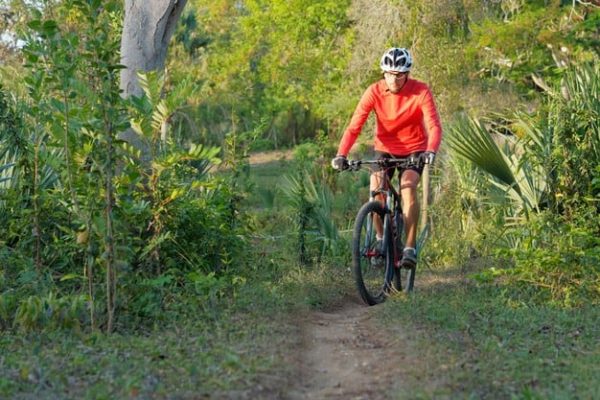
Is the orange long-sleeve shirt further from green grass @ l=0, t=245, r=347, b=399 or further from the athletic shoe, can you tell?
green grass @ l=0, t=245, r=347, b=399

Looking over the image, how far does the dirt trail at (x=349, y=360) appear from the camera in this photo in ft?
20.3

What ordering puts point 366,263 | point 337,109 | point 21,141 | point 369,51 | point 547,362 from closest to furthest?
point 547,362 → point 21,141 → point 366,263 → point 369,51 → point 337,109

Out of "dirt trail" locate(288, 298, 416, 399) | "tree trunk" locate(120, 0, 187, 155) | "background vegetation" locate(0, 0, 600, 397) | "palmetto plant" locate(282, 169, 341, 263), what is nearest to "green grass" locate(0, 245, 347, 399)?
"background vegetation" locate(0, 0, 600, 397)

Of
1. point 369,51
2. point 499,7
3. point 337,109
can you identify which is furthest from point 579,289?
point 337,109

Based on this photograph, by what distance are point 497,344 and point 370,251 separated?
2.50 m

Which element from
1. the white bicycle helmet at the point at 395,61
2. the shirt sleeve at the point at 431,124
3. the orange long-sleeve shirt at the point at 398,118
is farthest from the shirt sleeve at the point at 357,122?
the shirt sleeve at the point at 431,124

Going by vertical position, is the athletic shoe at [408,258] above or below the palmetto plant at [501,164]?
below

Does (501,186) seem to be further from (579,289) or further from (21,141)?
(21,141)

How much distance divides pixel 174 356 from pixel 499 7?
18099 mm

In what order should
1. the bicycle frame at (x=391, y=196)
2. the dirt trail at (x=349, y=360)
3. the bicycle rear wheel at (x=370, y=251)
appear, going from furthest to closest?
the bicycle frame at (x=391, y=196)
the bicycle rear wheel at (x=370, y=251)
the dirt trail at (x=349, y=360)

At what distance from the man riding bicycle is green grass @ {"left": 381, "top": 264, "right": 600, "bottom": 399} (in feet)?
2.50

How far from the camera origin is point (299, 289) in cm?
948

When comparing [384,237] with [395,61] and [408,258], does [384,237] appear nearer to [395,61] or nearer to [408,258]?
[408,258]

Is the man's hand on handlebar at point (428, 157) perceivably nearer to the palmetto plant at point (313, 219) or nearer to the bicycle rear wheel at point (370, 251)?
the bicycle rear wheel at point (370, 251)
